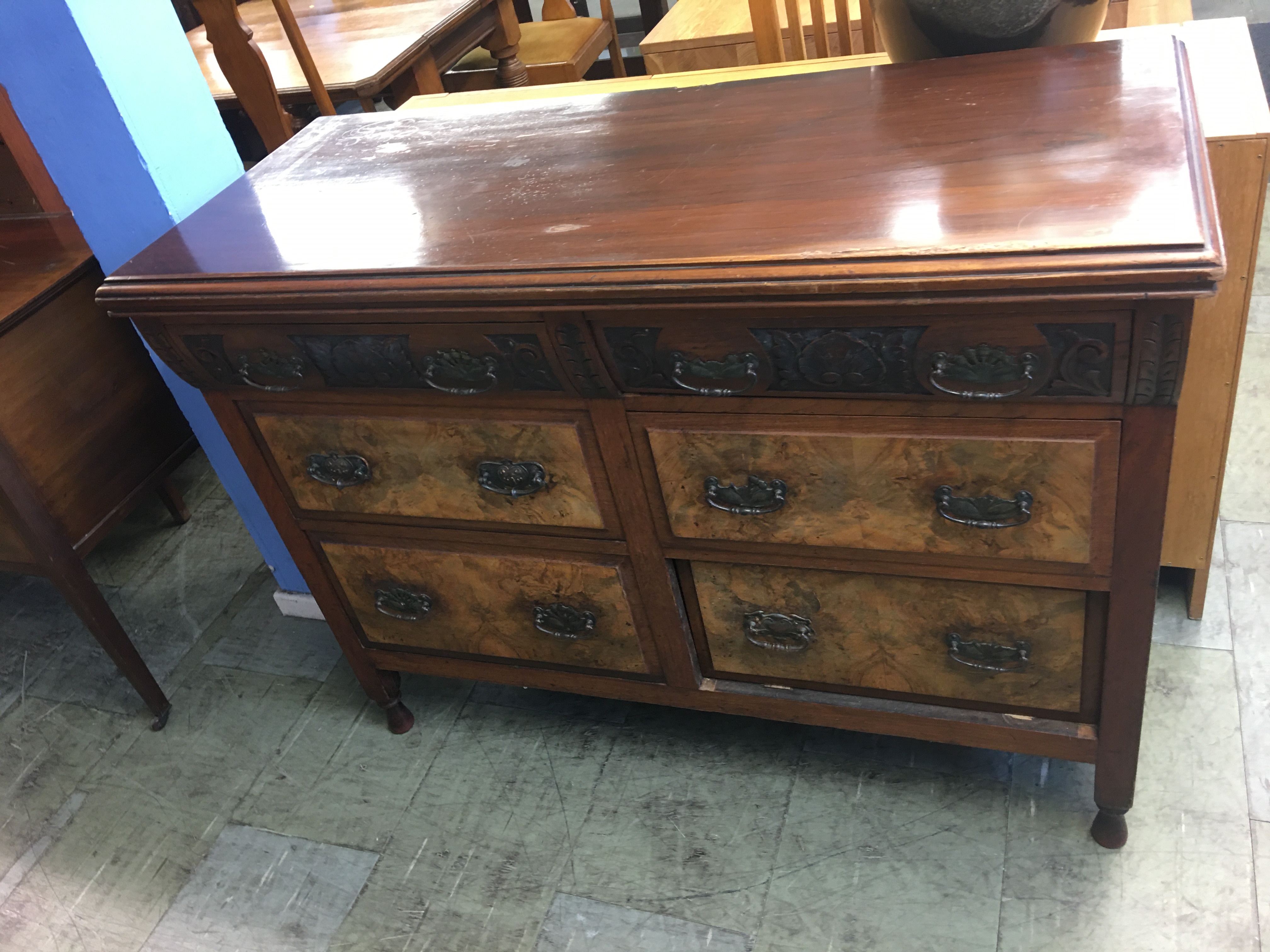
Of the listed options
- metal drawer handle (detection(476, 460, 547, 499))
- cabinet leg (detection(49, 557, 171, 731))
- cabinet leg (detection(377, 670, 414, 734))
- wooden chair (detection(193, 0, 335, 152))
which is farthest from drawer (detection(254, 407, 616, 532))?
wooden chair (detection(193, 0, 335, 152))

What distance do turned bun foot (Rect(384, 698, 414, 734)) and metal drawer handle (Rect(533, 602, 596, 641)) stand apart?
0.39 metres

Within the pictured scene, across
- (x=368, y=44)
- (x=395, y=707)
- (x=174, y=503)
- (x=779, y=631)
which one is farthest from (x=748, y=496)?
(x=368, y=44)

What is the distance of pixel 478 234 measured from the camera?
1.13 metres

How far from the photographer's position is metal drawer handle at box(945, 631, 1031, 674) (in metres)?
1.20

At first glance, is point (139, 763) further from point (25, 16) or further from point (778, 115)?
point (778, 115)

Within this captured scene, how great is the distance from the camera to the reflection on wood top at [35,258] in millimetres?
1627

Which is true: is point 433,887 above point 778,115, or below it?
below

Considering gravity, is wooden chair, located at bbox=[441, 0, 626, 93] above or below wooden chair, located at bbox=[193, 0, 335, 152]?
below

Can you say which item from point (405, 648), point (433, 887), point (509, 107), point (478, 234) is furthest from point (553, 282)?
point (433, 887)

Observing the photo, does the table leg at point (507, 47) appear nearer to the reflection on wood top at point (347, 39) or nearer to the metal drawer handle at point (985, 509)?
the reflection on wood top at point (347, 39)

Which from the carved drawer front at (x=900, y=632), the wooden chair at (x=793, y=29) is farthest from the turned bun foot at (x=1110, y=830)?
the wooden chair at (x=793, y=29)

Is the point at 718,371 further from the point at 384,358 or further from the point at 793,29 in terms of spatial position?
the point at 793,29

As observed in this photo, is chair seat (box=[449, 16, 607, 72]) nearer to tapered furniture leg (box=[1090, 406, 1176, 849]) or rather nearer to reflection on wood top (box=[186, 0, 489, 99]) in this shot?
reflection on wood top (box=[186, 0, 489, 99])

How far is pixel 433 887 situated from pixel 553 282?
941mm
